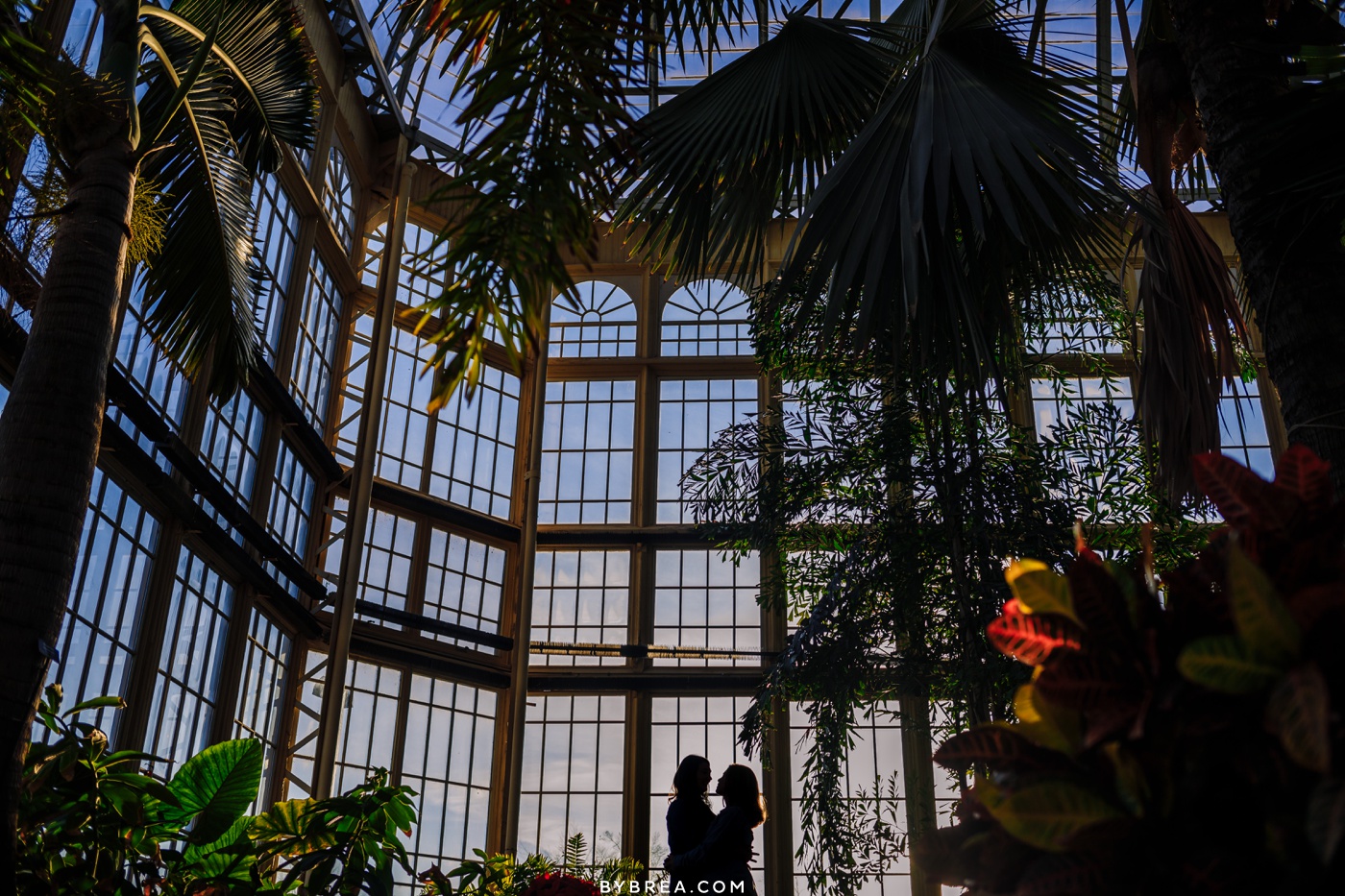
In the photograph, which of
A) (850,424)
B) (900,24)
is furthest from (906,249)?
(850,424)

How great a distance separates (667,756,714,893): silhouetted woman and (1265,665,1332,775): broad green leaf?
12.0 feet

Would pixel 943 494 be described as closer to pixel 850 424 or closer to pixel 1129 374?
pixel 850 424

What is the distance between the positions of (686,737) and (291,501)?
16.5ft

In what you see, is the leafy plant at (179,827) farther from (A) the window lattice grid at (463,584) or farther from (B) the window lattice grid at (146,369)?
(A) the window lattice grid at (463,584)

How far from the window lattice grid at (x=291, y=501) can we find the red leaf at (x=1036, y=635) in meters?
10.9

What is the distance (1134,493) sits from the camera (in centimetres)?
709

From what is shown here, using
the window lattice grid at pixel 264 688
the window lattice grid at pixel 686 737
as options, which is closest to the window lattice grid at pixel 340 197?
the window lattice grid at pixel 264 688

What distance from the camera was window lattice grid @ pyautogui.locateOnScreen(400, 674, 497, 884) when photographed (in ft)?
39.5

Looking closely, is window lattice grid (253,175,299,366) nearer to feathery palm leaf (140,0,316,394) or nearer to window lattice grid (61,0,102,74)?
window lattice grid (61,0,102,74)

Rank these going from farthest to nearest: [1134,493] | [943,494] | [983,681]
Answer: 1. [1134,493]
2. [943,494]
3. [983,681]

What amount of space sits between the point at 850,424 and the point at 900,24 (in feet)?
11.0

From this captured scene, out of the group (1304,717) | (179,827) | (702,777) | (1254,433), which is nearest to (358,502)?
(702,777)

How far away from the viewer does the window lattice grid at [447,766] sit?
1203 cm

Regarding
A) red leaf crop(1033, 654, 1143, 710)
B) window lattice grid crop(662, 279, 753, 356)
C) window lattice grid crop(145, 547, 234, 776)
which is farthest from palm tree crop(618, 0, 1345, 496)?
window lattice grid crop(662, 279, 753, 356)
